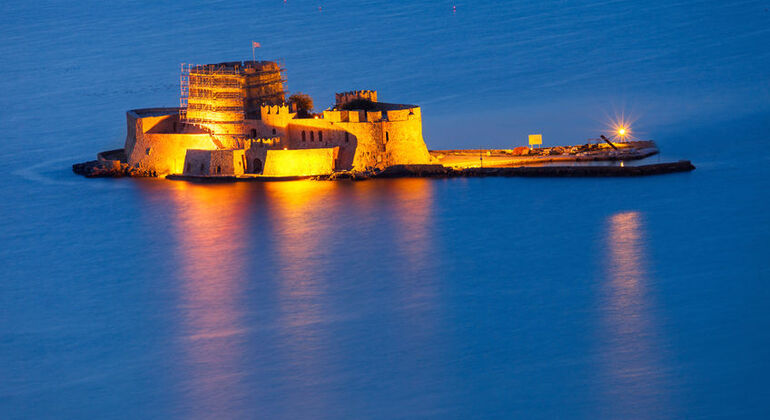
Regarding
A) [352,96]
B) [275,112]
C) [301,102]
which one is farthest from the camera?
[301,102]

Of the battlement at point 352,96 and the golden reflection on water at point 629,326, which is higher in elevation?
the battlement at point 352,96

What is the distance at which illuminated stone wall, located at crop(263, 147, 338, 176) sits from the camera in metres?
41.4

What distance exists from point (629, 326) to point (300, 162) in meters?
15.4

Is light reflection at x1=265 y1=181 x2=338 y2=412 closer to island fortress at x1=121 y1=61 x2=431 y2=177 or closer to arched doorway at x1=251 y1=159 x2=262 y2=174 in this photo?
arched doorway at x1=251 y1=159 x2=262 y2=174

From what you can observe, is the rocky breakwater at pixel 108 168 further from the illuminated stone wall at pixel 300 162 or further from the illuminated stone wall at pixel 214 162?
the illuminated stone wall at pixel 300 162

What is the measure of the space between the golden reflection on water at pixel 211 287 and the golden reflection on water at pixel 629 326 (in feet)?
23.2

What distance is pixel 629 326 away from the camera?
2856cm

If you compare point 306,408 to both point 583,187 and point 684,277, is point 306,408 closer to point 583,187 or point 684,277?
point 684,277

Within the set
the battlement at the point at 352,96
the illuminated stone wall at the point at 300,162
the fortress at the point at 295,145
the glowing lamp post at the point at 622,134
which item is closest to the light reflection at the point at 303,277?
the illuminated stone wall at the point at 300,162

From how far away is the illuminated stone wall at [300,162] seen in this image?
136 feet

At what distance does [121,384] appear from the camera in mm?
27172

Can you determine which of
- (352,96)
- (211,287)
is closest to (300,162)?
(352,96)

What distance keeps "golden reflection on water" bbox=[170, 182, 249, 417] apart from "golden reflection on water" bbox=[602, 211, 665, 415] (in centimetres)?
706

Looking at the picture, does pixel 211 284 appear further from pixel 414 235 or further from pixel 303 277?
pixel 414 235
